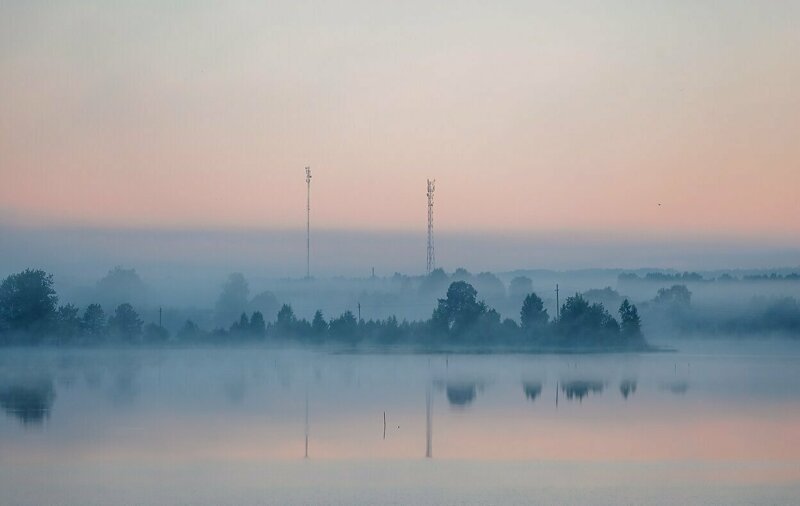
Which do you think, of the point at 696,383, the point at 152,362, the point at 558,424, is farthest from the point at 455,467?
the point at 152,362

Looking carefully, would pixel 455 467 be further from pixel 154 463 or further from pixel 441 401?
pixel 441 401

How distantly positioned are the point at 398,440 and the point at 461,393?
29.0 metres

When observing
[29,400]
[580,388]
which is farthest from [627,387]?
[29,400]

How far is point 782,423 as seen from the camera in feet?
177

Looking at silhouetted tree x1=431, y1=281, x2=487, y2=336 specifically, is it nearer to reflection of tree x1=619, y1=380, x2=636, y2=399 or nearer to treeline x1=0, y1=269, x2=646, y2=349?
treeline x1=0, y1=269, x2=646, y2=349

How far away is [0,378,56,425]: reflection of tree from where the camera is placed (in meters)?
56.7

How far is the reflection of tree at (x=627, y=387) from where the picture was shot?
2962 inches

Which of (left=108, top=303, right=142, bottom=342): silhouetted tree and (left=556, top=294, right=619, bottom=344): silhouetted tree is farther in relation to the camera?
(left=556, top=294, right=619, bottom=344): silhouetted tree

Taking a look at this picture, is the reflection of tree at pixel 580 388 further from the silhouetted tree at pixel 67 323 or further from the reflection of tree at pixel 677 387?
the silhouetted tree at pixel 67 323

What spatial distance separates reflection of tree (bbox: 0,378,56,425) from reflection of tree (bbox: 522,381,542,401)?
30.5 metres

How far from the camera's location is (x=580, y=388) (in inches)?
3140

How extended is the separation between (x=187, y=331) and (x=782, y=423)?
12031cm

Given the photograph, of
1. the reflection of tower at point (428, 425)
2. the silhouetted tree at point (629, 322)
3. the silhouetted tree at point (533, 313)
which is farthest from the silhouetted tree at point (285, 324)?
the reflection of tower at point (428, 425)

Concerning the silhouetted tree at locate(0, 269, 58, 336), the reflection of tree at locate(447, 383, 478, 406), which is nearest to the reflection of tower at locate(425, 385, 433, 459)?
the reflection of tree at locate(447, 383, 478, 406)
